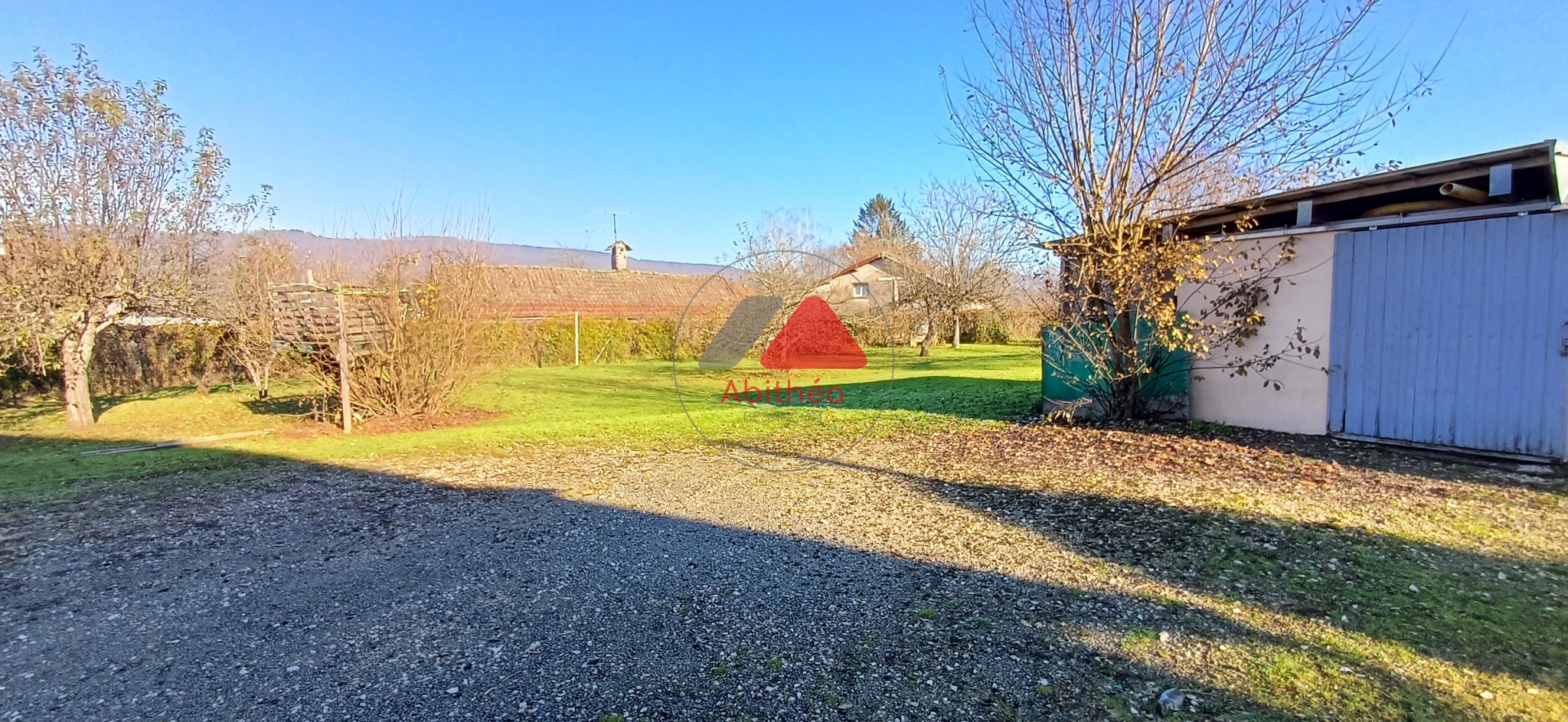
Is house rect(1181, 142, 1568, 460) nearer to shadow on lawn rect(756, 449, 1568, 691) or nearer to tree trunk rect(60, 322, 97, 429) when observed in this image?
shadow on lawn rect(756, 449, 1568, 691)

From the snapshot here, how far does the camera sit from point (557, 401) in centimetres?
1248

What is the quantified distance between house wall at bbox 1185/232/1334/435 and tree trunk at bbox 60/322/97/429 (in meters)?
14.8

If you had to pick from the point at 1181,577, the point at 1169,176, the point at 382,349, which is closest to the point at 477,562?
the point at 1181,577

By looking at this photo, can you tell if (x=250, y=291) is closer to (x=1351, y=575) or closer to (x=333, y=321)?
(x=333, y=321)

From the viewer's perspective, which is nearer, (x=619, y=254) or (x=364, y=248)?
(x=364, y=248)

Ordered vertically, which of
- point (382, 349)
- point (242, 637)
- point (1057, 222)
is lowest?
point (242, 637)

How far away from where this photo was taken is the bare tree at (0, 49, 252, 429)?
848 centimetres

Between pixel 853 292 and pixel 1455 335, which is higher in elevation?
pixel 853 292

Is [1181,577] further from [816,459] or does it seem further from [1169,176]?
[1169,176]

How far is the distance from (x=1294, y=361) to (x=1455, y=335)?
128cm

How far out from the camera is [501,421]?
10102 millimetres

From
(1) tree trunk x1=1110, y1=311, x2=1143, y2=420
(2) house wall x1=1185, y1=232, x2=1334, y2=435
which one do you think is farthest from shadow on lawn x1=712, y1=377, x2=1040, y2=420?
(2) house wall x1=1185, y1=232, x2=1334, y2=435

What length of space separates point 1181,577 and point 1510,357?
15.2 feet

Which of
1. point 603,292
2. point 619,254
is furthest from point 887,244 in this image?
point 619,254
